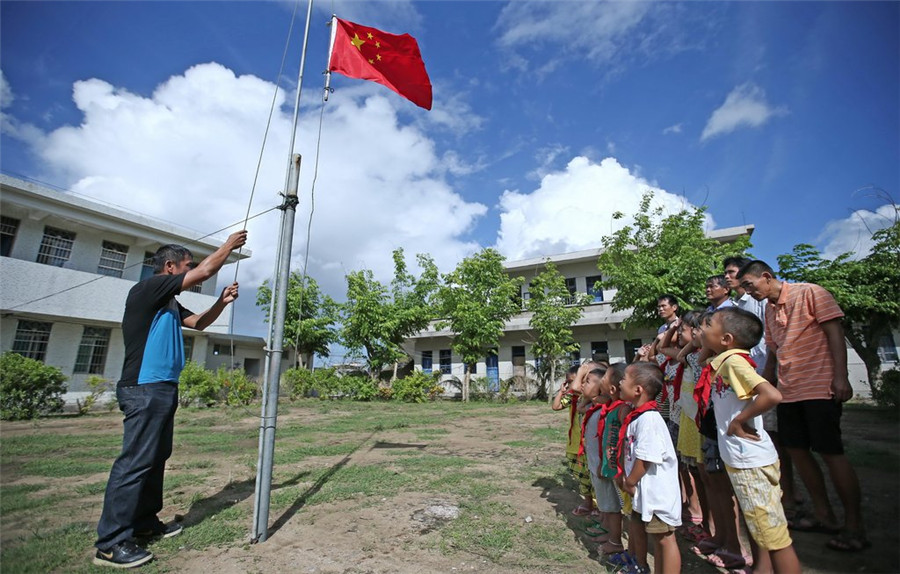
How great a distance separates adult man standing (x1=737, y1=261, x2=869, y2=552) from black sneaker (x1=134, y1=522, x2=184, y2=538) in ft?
15.2

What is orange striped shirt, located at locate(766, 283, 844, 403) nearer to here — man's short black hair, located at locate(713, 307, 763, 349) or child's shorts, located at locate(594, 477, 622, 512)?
man's short black hair, located at locate(713, 307, 763, 349)

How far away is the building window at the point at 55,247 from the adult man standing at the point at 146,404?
1633 cm

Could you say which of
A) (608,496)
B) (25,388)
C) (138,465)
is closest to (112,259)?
(25,388)

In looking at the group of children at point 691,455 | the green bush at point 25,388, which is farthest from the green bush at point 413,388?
the group of children at point 691,455

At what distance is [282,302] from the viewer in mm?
3520

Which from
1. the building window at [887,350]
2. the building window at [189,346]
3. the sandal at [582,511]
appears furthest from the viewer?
the building window at [189,346]

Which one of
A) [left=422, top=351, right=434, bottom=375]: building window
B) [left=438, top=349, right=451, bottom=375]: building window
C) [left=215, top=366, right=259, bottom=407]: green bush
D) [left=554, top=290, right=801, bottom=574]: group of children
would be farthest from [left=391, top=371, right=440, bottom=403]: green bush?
[left=554, top=290, right=801, bottom=574]: group of children

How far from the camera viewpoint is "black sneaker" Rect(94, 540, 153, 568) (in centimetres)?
271

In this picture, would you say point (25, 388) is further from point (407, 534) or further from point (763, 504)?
point (763, 504)

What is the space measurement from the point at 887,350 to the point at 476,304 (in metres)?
16.8

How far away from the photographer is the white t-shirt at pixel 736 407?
2316 millimetres

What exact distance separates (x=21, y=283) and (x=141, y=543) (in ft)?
52.3

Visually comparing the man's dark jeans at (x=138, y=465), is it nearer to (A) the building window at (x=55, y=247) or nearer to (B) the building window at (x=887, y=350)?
(A) the building window at (x=55, y=247)

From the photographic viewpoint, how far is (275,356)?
11.3 ft
